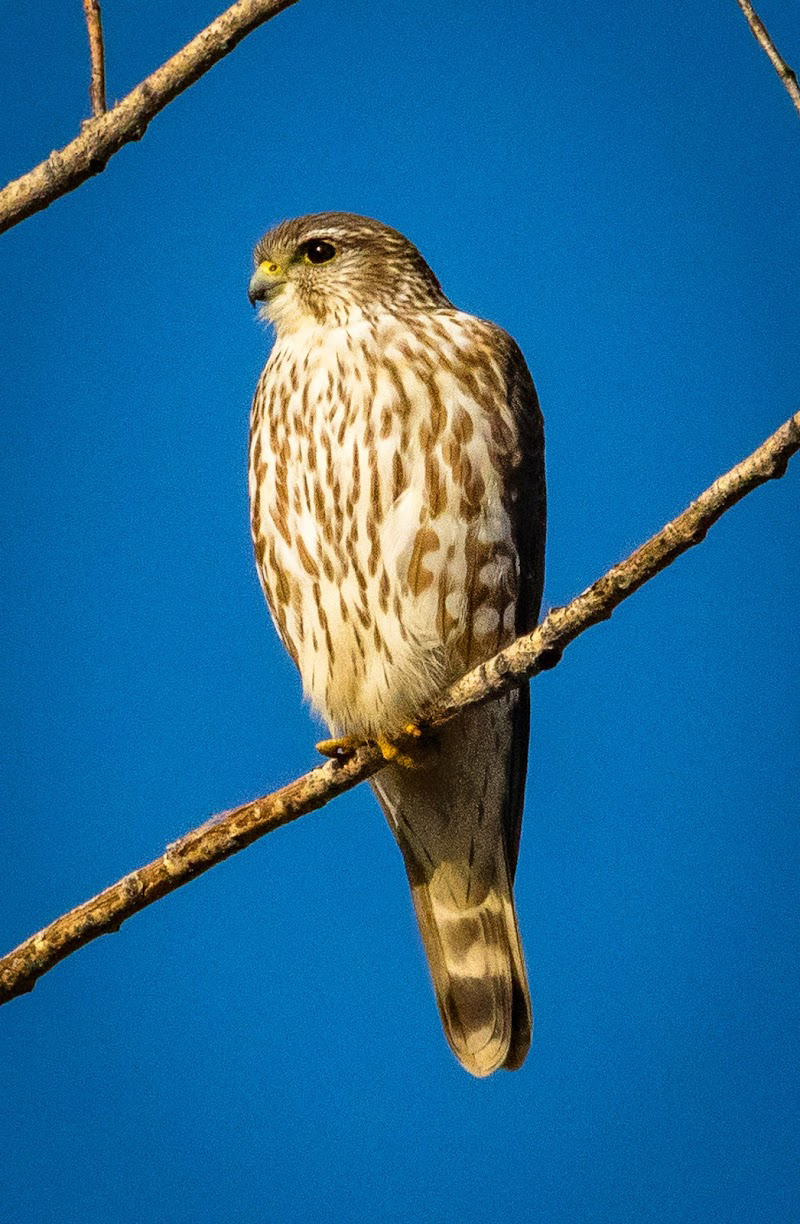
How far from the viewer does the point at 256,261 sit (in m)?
4.21

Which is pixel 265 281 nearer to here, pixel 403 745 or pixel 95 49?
pixel 403 745

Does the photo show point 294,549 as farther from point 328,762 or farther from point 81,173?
point 81,173

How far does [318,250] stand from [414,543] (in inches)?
40.1

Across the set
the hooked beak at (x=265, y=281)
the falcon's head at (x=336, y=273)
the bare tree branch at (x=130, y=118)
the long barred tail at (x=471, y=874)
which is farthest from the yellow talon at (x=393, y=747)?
the bare tree branch at (x=130, y=118)

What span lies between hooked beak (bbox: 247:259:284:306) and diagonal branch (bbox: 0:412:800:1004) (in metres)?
1.38

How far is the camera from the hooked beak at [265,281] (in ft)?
13.5

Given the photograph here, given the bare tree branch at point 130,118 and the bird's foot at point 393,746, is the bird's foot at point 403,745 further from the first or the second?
the bare tree branch at point 130,118

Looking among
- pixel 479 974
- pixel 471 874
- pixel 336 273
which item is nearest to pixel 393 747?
pixel 471 874

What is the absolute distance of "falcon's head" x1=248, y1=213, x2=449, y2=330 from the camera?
399 centimetres

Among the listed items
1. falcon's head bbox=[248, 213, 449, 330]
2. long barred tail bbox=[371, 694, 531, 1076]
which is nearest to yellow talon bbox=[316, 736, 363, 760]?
long barred tail bbox=[371, 694, 531, 1076]

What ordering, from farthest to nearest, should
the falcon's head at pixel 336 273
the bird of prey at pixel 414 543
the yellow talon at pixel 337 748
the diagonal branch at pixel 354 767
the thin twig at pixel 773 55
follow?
the falcon's head at pixel 336 273
the bird of prey at pixel 414 543
the yellow talon at pixel 337 748
the diagonal branch at pixel 354 767
the thin twig at pixel 773 55

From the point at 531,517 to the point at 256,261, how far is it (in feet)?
3.67

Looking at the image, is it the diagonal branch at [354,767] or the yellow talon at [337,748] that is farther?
the yellow talon at [337,748]

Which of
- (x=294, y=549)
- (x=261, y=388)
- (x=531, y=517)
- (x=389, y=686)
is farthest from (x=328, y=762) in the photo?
(x=261, y=388)
